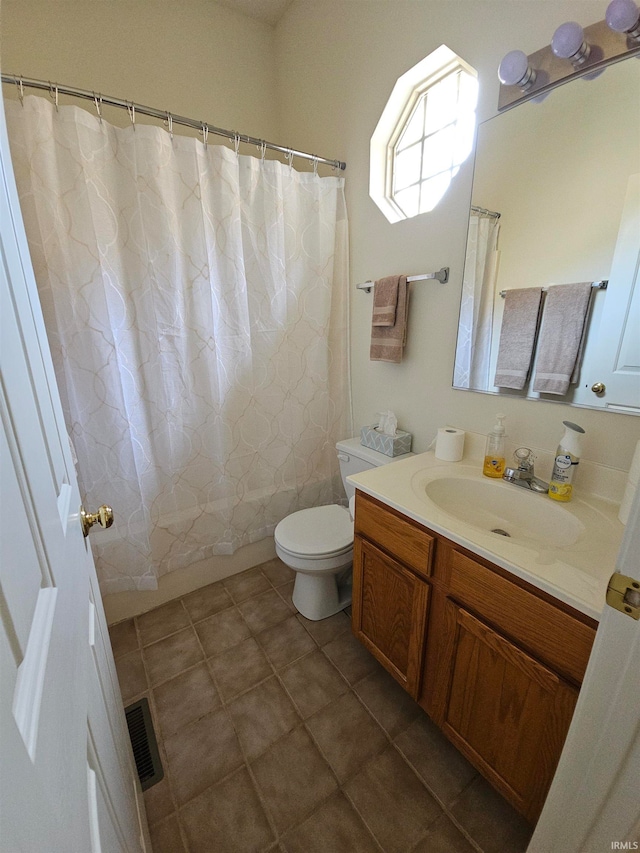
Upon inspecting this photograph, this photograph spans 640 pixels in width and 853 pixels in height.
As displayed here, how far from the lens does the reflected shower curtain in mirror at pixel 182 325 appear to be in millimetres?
1313

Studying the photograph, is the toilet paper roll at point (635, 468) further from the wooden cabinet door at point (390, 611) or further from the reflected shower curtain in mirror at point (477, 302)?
the wooden cabinet door at point (390, 611)

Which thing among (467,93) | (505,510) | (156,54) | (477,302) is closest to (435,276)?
(477,302)

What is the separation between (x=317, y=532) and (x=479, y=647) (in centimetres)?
84

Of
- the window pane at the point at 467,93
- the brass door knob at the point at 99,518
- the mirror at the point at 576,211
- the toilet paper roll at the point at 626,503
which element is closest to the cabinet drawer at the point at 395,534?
the toilet paper roll at the point at 626,503

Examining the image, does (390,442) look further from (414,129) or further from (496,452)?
(414,129)

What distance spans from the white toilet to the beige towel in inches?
24.4

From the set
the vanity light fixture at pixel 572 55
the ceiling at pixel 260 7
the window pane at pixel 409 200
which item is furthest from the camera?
the ceiling at pixel 260 7

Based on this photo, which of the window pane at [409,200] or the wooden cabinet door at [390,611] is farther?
the window pane at [409,200]

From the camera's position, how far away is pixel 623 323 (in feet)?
3.29

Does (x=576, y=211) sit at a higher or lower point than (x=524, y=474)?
higher

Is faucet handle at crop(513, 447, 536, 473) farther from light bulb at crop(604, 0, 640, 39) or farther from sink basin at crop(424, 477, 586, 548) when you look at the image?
light bulb at crop(604, 0, 640, 39)

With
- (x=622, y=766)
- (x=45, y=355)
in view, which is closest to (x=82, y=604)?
(x=45, y=355)

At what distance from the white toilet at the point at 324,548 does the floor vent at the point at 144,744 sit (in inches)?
28.5

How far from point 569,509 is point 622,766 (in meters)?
0.64
